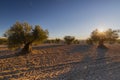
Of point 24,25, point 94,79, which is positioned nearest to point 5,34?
point 24,25

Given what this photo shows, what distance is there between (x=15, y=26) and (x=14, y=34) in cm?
132

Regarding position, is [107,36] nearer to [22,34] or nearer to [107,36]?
[107,36]

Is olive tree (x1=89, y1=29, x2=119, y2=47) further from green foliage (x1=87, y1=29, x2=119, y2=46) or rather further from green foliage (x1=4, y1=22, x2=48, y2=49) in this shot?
green foliage (x1=4, y1=22, x2=48, y2=49)

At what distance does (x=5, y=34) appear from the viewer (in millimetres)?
22109

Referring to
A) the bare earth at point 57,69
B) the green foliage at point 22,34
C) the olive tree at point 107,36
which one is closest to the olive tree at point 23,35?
the green foliage at point 22,34

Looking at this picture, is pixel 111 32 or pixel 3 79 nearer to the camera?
pixel 3 79

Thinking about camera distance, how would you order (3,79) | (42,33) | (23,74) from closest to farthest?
(3,79) → (23,74) → (42,33)

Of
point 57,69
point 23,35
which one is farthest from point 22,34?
point 57,69

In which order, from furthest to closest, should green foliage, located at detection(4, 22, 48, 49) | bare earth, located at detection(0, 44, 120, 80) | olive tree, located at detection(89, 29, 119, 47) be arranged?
olive tree, located at detection(89, 29, 119, 47)
green foliage, located at detection(4, 22, 48, 49)
bare earth, located at detection(0, 44, 120, 80)

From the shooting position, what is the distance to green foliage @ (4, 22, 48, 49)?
21859mm

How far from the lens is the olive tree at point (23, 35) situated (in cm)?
2188

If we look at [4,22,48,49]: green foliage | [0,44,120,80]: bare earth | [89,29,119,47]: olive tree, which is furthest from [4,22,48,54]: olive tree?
[89,29,119,47]: olive tree

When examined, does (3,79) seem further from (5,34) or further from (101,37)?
(101,37)

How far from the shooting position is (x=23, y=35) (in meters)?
22.4
